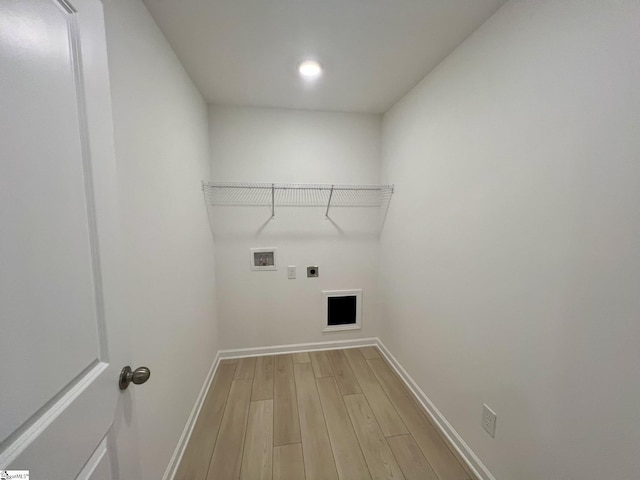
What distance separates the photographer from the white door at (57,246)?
402mm

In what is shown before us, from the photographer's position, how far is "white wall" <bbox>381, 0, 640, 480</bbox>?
77cm

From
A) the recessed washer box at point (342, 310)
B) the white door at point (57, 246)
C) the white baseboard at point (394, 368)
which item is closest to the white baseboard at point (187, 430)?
the white baseboard at point (394, 368)

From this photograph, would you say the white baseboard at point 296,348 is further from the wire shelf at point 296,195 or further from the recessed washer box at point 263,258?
the wire shelf at point 296,195

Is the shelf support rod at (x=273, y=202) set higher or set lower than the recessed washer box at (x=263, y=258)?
higher

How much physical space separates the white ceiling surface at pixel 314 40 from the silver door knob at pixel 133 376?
150 cm

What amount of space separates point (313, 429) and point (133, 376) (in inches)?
51.2

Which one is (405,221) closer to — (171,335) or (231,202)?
(231,202)

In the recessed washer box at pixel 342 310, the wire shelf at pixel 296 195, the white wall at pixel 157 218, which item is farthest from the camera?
the recessed washer box at pixel 342 310

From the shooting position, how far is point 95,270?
2.00 ft

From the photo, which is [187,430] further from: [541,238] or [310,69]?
[310,69]

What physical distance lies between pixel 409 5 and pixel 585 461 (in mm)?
A: 1943

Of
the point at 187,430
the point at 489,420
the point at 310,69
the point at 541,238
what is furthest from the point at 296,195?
the point at 489,420

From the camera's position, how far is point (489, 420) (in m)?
1.23

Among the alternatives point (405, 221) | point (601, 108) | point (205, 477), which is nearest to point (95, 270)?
point (205, 477)
